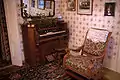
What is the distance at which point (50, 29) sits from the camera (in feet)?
11.6

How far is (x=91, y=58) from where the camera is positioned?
267 cm

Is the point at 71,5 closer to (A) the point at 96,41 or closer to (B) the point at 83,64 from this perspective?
(A) the point at 96,41

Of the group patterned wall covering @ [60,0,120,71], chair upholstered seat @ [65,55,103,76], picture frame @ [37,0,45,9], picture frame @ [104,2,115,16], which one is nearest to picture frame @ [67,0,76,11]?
patterned wall covering @ [60,0,120,71]

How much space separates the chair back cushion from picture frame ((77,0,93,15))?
0.61m

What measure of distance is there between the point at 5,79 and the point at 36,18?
1.68 m

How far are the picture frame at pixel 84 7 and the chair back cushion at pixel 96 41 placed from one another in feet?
1.99

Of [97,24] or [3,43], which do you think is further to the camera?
[3,43]

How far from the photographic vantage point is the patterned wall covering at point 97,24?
297 cm

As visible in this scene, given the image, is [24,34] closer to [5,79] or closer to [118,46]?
[5,79]

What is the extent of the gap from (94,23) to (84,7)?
1.65ft

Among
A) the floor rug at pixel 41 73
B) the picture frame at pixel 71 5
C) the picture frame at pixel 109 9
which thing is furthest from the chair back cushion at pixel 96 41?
the picture frame at pixel 71 5

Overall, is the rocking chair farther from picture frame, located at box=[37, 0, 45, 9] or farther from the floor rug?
picture frame, located at box=[37, 0, 45, 9]

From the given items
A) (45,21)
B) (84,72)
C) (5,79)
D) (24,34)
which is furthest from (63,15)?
(5,79)

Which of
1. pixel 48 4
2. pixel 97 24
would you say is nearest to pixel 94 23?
pixel 97 24
